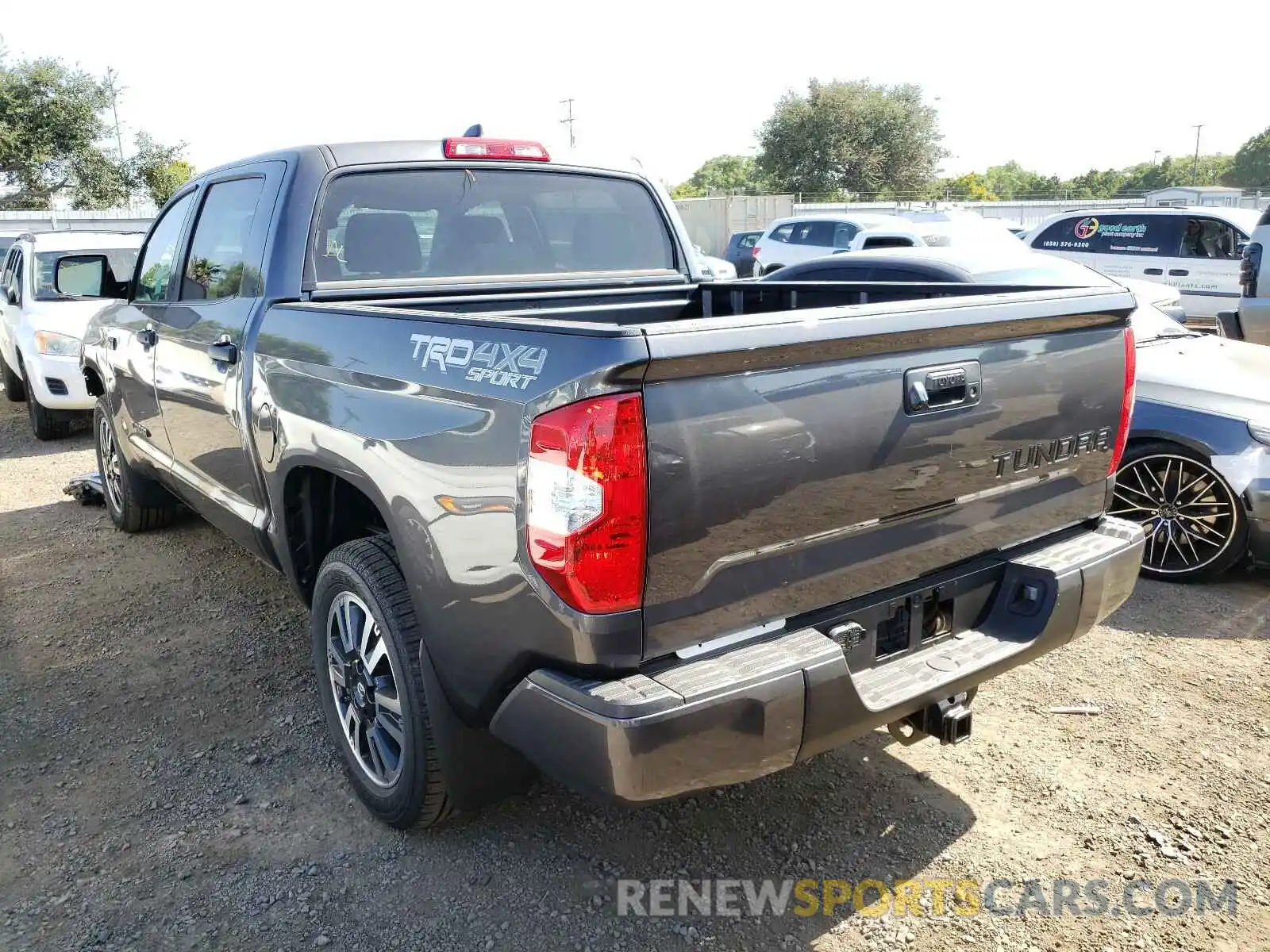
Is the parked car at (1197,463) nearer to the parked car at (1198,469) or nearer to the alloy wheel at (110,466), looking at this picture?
the parked car at (1198,469)

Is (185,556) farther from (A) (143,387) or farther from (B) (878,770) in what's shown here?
(B) (878,770)

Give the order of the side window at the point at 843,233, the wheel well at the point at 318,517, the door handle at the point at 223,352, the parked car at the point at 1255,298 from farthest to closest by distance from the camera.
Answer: the side window at the point at 843,233 < the parked car at the point at 1255,298 < the door handle at the point at 223,352 < the wheel well at the point at 318,517

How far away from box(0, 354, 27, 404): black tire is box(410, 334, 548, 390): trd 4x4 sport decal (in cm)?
920

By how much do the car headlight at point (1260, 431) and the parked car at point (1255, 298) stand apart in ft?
9.36

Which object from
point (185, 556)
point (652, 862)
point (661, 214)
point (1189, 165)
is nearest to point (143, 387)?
point (185, 556)

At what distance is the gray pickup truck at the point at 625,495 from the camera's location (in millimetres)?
2086

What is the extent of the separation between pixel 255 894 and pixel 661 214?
10.3 ft

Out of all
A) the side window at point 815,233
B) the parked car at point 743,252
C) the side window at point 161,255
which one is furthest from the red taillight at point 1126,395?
the parked car at point 743,252

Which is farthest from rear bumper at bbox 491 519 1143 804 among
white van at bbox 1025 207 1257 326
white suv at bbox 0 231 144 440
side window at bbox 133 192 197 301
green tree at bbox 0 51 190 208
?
green tree at bbox 0 51 190 208

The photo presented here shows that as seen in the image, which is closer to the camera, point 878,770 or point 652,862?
point 652,862

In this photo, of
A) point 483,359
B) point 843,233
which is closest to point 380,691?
point 483,359

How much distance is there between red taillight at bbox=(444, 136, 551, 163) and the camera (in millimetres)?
3871

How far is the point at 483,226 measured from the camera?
12.8 feet

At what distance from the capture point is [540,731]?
2.22 metres
